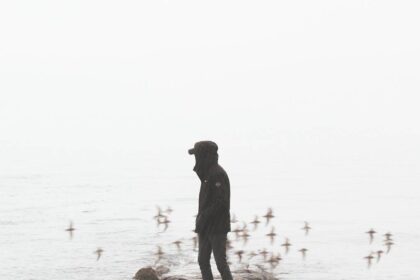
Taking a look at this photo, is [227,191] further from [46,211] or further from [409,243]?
[46,211]

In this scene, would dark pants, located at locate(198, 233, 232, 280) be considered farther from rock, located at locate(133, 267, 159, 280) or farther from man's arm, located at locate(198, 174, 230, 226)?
rock, located at locate(133, 267, 159, 280)

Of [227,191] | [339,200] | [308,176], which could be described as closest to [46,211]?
[339,200]

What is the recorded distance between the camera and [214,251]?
13.1 meters

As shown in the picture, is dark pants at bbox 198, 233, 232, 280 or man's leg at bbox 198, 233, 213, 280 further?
man's leg at bbox 198, 233, 213, 280

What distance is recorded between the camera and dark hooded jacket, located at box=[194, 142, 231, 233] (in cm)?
1273

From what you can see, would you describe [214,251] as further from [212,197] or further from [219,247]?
[212,197]

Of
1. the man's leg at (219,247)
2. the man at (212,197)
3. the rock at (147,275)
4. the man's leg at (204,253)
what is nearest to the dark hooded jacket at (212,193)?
the man at (212,197)

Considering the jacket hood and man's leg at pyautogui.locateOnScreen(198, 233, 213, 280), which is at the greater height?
the jacket hood

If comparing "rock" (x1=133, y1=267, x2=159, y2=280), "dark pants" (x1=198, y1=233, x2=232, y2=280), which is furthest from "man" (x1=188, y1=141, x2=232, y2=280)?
"rock" (x1=133, y1=267, x2=159, y2=280)

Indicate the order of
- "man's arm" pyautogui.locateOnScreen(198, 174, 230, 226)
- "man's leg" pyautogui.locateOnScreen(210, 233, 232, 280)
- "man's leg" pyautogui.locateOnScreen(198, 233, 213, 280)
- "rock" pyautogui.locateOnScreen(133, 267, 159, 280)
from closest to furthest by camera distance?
"man's arm" pyautogui.locateOnScreen(198, 174, 230, 226), "man's leg" pyautogui.locateOnScreen(210, 233, 232, 280), "man's leg" pyautogui.locateOnScreen(198, 233, 213, 280), "rock" pyautogui.locateOnScreen(133, 267, 159, 280)

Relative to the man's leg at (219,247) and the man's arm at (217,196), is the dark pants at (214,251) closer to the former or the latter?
the man's leg at (219,247)

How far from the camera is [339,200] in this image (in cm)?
7212

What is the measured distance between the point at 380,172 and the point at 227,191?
368 feet

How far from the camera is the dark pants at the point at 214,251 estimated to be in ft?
42.7
